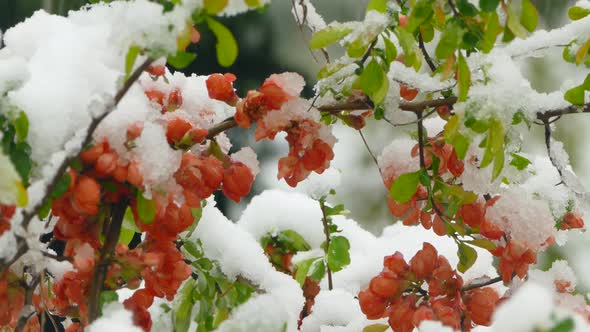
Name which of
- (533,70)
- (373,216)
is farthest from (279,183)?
(533,70)

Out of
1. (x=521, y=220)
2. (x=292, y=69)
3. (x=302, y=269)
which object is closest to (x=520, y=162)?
(x=521, y=220)

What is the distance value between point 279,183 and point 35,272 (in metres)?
1.57

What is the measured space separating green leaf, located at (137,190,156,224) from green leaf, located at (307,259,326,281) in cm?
45

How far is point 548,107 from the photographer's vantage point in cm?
79

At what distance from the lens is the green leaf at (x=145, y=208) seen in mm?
660

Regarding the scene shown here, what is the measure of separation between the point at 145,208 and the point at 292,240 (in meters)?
0.61

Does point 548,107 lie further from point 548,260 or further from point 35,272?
point 548,260

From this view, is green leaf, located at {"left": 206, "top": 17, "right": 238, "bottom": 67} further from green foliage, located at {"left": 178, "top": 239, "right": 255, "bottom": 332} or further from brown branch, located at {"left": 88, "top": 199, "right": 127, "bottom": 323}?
green foliage, located at {"left": 178, "top": 239, "right": 255, "bottom": 332}

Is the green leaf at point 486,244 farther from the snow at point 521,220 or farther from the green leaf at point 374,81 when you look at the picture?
the green leaf at point 374,81

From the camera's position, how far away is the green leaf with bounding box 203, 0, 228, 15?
0.55 metres

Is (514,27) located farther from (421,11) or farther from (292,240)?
(292,240)

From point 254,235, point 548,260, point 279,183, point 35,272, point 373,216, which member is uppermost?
point 35,272

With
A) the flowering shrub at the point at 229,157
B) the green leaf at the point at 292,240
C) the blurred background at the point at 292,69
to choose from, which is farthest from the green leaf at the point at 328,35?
the blurred background at the point at 292,69

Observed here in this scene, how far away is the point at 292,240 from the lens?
1.25 meters
